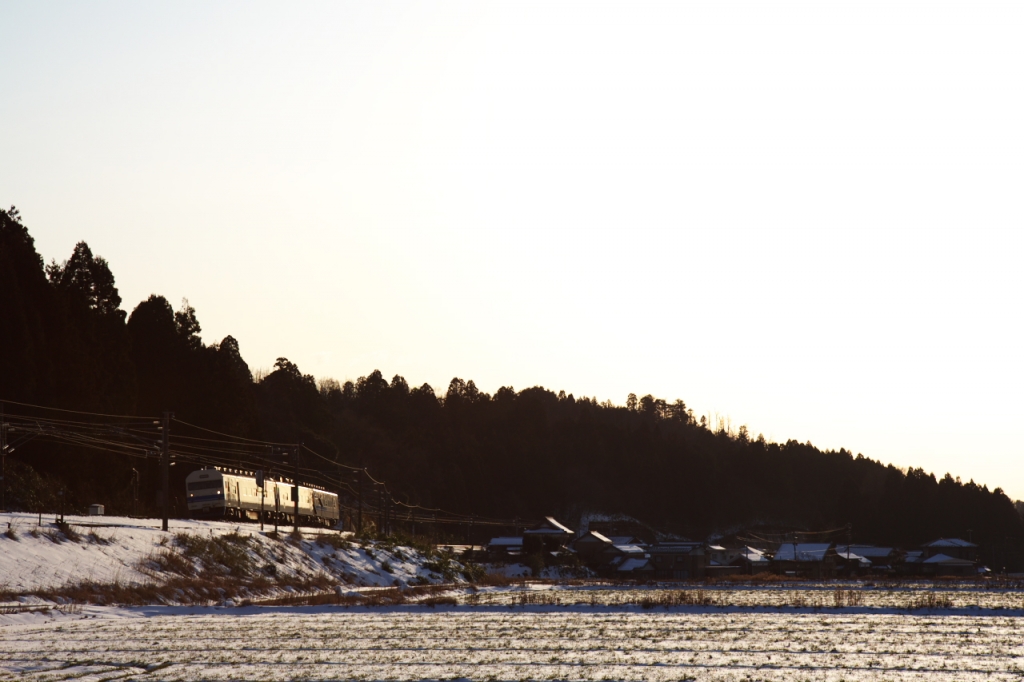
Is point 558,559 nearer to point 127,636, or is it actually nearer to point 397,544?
point 397,544

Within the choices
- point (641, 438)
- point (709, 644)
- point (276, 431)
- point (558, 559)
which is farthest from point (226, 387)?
point (641, 438)

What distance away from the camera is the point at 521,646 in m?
22.2

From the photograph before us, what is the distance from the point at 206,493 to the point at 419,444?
94.2 metres

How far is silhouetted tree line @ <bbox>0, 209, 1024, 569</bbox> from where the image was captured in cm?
7112

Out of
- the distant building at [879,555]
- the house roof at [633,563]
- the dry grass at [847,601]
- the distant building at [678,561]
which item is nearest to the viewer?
the dry grass at [847,601]

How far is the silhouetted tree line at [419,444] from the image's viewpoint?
7112cm

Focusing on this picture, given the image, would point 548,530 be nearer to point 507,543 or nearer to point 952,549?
point 507,543

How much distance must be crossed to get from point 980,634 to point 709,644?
285 inches

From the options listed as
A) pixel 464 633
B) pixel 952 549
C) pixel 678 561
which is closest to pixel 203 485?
pixel 464 633

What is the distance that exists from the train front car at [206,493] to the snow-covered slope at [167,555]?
24.4 feet

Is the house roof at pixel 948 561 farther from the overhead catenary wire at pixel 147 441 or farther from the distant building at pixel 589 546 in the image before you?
the overhead catenary wire at pixel 147 441

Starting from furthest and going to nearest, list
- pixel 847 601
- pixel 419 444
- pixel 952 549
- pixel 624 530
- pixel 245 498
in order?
pixel 419 444, pixel 624 530, pixel 952 549, pixel 245 498, pixel 847 601

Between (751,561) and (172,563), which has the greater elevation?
(172,563)

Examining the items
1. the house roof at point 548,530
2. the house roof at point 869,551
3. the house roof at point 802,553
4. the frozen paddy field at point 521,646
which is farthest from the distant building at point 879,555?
the frozen paddy field at point 521,646
